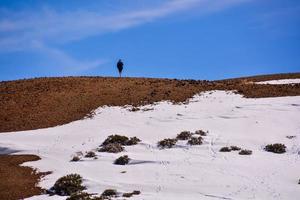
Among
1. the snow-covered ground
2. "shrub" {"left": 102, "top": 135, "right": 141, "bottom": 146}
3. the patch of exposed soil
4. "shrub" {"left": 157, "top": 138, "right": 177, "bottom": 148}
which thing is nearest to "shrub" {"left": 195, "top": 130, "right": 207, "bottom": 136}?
the snow-covered ground

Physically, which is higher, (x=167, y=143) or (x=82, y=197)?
(x=167, y=143)

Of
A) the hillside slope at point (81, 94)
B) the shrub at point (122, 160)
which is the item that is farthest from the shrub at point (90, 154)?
the hillside slope at point (81, 94)

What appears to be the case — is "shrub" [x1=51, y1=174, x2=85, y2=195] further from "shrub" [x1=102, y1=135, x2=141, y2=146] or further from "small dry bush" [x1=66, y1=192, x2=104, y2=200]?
"shrub" [x1=102, y1=135, x2=141, y2=146]

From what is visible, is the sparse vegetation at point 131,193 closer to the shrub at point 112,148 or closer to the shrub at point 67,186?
the shrub at point 67,186

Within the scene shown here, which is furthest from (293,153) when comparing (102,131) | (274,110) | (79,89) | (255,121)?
(79,89)

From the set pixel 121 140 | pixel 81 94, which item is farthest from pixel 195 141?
pixel 81 94

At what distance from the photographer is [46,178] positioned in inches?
888

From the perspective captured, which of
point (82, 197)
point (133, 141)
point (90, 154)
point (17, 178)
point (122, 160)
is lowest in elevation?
point (82, 197)

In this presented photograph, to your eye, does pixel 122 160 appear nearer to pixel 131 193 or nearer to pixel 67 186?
pixel 67 186

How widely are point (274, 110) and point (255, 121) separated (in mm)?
2581

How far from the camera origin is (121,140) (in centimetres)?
2767

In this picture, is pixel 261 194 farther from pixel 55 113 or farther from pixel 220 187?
pixel 55 113

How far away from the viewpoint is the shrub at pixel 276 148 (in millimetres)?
24939

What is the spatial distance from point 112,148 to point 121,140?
5.63ft
